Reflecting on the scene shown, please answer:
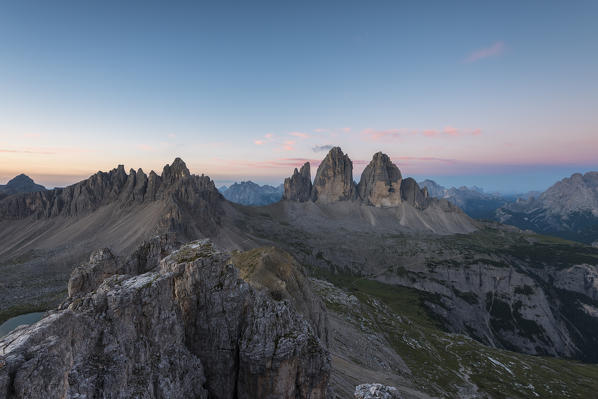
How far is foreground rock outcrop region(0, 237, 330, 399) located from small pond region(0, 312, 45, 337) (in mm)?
82485

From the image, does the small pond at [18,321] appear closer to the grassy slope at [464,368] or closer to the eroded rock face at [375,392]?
the grassy slope at [464,368]

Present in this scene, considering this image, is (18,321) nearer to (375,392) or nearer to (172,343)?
(172,343)

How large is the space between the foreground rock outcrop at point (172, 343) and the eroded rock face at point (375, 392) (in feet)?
12.8

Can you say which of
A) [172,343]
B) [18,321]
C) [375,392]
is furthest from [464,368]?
[18,321]

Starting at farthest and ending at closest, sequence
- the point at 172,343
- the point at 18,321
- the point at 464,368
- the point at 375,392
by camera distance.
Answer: the point at 464,368
the point at 18,321
the point at 375,392
the point at 172,343

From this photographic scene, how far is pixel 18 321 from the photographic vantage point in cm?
8419

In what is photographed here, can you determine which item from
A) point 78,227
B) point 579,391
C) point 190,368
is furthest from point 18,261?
point 579,391

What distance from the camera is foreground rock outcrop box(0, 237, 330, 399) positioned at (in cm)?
1436

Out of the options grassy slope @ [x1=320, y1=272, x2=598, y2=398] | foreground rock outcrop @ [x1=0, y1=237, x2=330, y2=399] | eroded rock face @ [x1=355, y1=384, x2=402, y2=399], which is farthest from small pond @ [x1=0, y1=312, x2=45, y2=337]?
eroded rock face @ [x1=355, y1=384, x2=402, y2=399]

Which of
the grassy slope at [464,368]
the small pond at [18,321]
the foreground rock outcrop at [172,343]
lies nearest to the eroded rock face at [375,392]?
the foreground rock outcrop at [172,343]

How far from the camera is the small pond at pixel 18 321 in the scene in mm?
80181

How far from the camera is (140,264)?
123 ft

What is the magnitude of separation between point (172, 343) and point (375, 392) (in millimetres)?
17638

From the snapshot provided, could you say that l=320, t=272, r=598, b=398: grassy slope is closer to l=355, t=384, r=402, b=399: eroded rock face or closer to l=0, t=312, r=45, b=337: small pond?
l=355, t=384, r=402, b=399: eroded rock face
